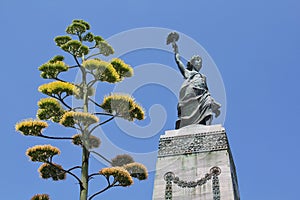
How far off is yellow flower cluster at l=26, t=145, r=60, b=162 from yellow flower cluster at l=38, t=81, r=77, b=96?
1.18 metres

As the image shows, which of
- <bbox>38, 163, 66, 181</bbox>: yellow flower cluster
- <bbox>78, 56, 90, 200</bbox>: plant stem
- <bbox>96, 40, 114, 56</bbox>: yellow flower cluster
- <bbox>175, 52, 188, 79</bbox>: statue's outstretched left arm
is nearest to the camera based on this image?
<bbox>78, 56, 90, 200</bbox>: plant stem

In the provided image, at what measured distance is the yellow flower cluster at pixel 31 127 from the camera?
8.67 meters

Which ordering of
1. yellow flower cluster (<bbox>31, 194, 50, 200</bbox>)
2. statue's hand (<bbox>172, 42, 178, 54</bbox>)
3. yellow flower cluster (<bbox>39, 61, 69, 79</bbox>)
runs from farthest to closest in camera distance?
statue's hand (<bbox>172, 42, 178, 54</bbox>) → yellow flower cluster (<bbox>39, 61, 69, 79</bbox>) → yellow flower cluster (<bbox>31, 194, 50, 200</bbox>)

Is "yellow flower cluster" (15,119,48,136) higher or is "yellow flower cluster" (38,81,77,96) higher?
"yellow flower cluster" (38,81,77,96)

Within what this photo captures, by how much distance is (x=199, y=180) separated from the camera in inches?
348

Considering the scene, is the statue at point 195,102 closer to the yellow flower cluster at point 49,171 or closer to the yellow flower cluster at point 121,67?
the yellow flower cluster at point 121,67

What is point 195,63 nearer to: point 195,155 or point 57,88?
point 195,155

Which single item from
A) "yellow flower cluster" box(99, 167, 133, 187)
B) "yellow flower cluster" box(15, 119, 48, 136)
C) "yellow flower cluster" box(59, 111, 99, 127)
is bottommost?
"yellow flower cluster" box(99, 167, 133, 187)

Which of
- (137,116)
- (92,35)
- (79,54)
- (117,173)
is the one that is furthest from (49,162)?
(92,35)

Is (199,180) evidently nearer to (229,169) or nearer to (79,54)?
(229,169)

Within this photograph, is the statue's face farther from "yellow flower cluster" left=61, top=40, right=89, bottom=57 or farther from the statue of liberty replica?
"yellow flower cluster" left=61, top=40, right=89, bottom=57

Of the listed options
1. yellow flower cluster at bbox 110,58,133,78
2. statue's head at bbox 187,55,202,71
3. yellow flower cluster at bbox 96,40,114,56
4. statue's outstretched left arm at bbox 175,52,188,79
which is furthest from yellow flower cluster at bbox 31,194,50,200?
statue's head at bbox 187,55,202,71

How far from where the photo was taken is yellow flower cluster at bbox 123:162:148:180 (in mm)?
9055

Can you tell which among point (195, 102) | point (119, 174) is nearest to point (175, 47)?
point (195, 102)
